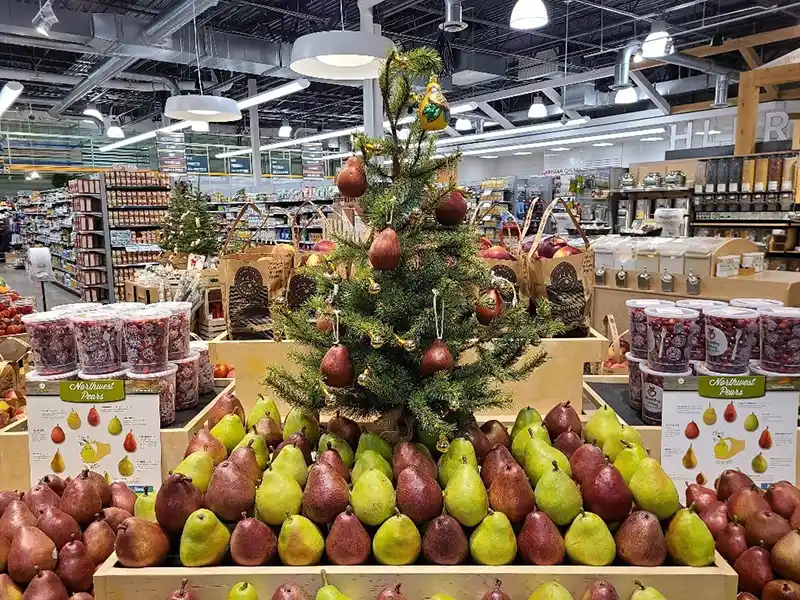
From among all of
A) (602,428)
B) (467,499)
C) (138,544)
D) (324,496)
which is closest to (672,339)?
(602,428)

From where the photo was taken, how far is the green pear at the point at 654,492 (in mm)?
1204

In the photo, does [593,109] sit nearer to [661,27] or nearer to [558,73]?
[558,73]

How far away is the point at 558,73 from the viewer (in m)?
12.3

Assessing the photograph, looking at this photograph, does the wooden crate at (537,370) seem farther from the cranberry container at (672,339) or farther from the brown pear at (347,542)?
the brown pear at (347,542)

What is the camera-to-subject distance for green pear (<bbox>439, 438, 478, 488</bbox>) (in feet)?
4.31

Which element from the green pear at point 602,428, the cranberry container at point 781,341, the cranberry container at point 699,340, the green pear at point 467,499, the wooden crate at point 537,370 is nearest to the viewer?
the green pear at point 467,499

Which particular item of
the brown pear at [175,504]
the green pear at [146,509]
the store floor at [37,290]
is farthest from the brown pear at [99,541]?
the store floor at [37,290]

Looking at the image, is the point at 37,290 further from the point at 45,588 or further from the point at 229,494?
the point at 229,494

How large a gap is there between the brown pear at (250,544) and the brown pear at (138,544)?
0.15 meters

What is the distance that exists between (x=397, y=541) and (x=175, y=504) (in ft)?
1.45

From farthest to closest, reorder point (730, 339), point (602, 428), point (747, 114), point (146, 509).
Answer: point (747, 114)
point (730, 339)
point (602, 428)
point (146, 509)

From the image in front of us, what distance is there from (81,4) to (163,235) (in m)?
4.94

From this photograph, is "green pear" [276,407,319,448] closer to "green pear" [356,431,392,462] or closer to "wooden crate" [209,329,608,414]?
"green pear" [356,431,392,462]

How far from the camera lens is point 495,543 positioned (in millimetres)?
1156
